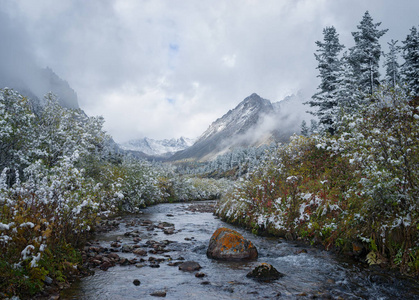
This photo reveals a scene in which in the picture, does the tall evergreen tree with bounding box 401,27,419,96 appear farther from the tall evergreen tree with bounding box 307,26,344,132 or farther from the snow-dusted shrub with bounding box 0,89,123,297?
the snow-dusted shrub with bounding box 0,89,123,297

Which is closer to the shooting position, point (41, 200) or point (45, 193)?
point (41, 200)

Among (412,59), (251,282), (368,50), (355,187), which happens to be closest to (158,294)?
(251,282)

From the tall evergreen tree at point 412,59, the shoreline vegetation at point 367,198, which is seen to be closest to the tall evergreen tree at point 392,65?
the tall evergreen tree at point 412,59

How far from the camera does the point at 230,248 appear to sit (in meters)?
10.8

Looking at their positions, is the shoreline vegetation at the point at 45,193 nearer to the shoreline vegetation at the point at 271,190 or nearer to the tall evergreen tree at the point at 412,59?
the shoreline vegetation at the point at 271,190

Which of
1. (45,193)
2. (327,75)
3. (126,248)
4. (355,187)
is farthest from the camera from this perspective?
(327,75)

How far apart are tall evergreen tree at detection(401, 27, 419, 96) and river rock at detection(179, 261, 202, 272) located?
152ft

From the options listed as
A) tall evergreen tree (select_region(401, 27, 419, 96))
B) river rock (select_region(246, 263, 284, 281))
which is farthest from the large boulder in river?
tall evergreen tree (select_region(401, 27, 419, 96))

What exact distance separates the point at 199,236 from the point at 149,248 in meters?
4.11

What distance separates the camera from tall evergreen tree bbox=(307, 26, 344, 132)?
92.3ft

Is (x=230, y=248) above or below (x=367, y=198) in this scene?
below

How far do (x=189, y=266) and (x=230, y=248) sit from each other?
7.00ft

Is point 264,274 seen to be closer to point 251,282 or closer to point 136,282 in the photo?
point 251,282

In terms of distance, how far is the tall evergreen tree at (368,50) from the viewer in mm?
34344
